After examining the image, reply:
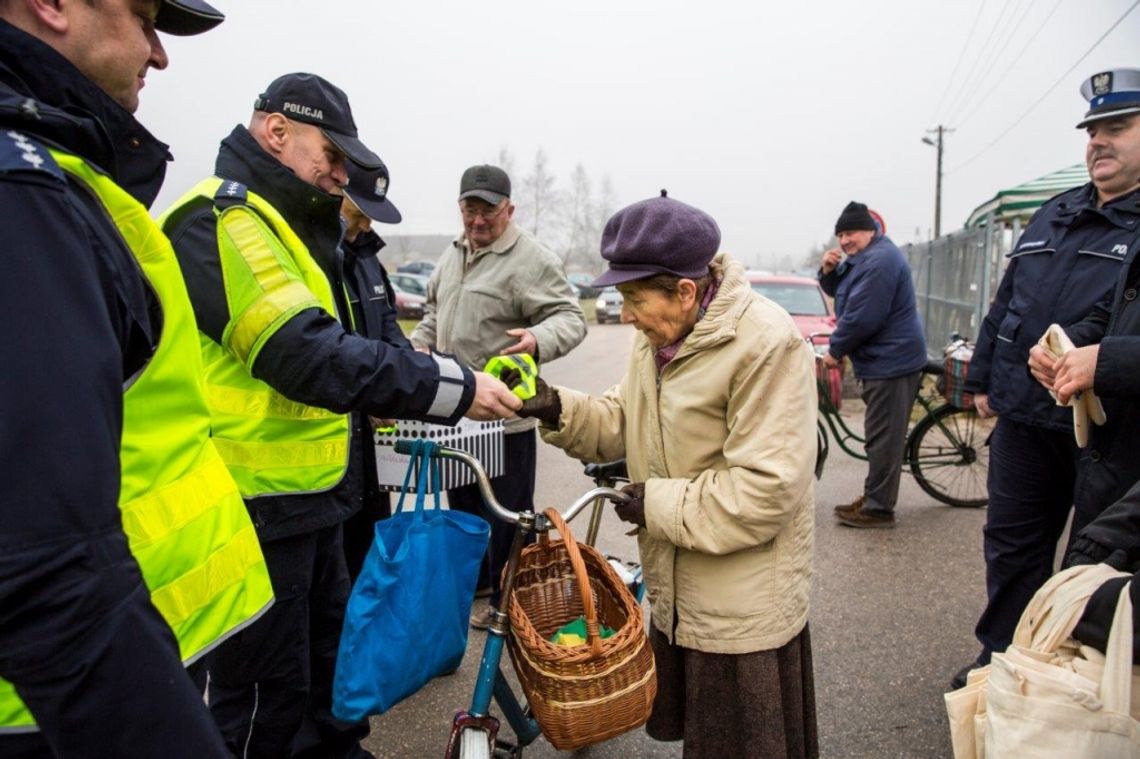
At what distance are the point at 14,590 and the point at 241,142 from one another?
1706 millimetres

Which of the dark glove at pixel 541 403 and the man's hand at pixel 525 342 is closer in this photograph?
the dark glove at pixel 541 403

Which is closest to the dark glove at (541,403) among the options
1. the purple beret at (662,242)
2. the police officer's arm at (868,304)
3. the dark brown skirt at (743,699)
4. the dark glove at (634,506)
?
the dark glove at (634,506)

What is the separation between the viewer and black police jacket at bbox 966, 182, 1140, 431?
2.79 m

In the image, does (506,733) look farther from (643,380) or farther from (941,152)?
(941,152)

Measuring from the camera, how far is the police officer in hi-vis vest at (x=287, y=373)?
1.96m

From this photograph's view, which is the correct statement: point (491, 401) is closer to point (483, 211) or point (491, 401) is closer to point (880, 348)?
point (483, 211)

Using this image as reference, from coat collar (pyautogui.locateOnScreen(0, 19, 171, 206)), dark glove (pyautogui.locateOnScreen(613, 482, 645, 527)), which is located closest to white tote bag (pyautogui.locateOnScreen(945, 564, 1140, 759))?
dark glove (pyautogui.locateOnScreen(613, 482, 645, 527))

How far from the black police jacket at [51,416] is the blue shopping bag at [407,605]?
1086 millimetres

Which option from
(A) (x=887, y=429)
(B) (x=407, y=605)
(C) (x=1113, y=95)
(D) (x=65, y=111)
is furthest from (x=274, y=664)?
(A) (x=887, y=429)

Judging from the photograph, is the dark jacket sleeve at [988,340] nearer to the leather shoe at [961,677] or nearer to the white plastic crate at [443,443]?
the leather shoe at [961,677]

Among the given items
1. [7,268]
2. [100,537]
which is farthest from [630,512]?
[7,268]

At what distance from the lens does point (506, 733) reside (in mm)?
3021

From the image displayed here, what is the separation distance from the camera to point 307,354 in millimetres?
1939

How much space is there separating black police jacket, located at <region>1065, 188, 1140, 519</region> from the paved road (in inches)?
42.0
